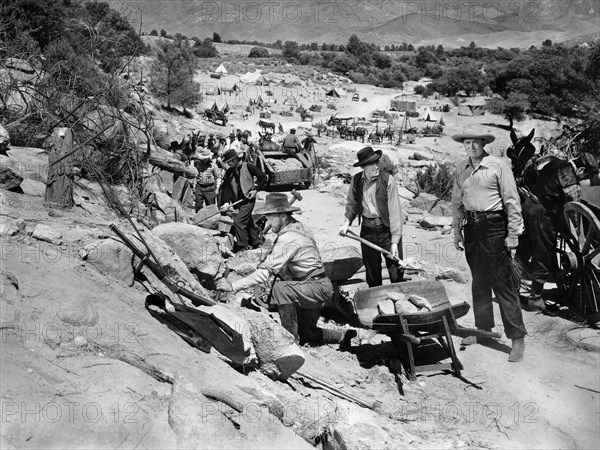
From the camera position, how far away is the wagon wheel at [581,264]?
599cm

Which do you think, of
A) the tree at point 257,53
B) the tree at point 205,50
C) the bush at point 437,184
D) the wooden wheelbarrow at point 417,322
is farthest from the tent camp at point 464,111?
the wooden wheelbarrow at point 417,322

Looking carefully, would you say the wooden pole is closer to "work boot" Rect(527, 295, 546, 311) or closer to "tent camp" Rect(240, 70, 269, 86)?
"work boot" Rect(527, 295, 546, 311)

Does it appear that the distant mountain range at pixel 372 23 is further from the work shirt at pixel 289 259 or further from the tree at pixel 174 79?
the work shirt at pixel 289 259

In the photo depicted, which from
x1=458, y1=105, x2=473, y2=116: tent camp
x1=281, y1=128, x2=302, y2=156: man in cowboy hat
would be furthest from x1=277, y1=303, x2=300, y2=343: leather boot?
x1=458, y1=105, x2=473, y2=116: tent camp

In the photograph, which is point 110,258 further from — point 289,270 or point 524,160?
point 524,160

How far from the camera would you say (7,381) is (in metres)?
3.31

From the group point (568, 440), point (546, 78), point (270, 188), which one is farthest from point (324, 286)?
point (546, 78)

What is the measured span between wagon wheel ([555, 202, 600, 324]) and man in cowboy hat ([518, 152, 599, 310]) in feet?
0.37

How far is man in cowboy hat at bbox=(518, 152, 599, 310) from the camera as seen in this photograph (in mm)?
6379

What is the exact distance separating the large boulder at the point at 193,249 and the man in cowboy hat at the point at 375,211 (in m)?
1.27

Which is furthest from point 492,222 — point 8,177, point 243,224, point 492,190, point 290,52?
point 290,52

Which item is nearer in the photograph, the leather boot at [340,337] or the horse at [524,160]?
the leather boot at [340,337]

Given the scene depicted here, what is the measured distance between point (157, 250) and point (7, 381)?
210 centimetres

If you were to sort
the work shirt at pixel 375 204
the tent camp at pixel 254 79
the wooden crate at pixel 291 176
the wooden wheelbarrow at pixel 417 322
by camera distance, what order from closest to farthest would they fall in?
1. the wooden wheelbarrow at pixel 417 322
2. the work shirt at pixel 375 204
3. the wooden crate at pixel 291 176
4. the tent camp at pixel 254 79
